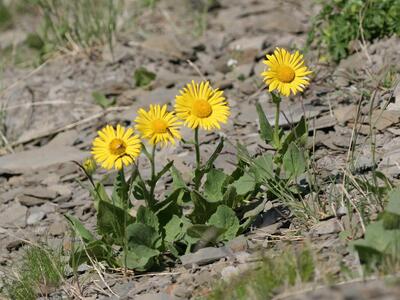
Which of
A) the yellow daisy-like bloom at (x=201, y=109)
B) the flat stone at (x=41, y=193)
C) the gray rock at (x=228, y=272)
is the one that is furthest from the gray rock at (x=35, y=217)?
the gray rock at (x=228, y=272)

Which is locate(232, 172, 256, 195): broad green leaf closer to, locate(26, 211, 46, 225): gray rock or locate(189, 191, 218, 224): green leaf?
locate(189, 191, 218, 224): green leaf

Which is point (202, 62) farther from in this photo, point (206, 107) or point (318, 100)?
point (206, 107)

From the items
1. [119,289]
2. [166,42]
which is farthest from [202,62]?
[119,289]

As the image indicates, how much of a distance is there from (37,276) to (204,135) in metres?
1.61

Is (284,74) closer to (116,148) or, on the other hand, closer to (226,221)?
(226,221)

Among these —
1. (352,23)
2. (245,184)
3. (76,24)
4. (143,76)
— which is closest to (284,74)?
(245,184)

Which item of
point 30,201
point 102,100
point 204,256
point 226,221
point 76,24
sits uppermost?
point 76,24

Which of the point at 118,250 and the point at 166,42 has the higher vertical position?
the point at 166,42

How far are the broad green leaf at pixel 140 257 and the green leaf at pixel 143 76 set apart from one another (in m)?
2.35

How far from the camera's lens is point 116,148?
355 cm

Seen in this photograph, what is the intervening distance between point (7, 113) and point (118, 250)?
237 cm

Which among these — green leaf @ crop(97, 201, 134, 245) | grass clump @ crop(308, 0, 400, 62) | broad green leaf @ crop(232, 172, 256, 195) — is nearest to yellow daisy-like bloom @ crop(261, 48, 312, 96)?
broad green leaf @ crop(232, 172, 256, 195)

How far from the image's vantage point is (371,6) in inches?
202

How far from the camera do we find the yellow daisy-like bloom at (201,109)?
3.58 meters
